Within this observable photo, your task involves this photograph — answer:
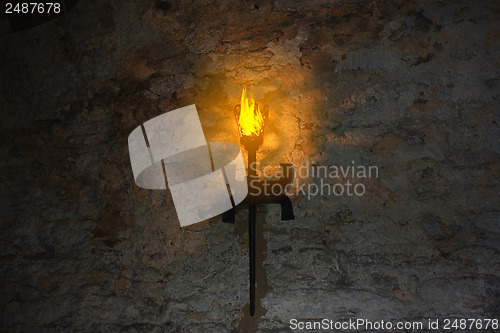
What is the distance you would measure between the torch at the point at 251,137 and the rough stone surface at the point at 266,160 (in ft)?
0.40

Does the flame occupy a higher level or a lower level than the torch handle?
higher

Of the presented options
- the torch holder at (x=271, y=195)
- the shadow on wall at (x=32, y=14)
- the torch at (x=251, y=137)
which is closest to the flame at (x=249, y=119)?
the torch at (x=251, y=137)

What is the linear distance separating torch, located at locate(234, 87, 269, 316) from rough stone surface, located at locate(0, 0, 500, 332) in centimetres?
12

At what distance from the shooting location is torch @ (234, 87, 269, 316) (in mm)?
1253

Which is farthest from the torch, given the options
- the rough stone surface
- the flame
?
the rough stone surface

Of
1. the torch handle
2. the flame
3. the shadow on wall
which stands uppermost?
the shadow on wall

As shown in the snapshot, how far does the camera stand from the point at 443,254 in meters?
1.31

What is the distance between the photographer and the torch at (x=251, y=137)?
1.25 m

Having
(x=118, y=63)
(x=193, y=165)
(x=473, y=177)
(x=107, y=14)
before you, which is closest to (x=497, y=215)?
(x=473, y=177)

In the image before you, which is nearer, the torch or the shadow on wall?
the torch

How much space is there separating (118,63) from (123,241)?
95 centimetres

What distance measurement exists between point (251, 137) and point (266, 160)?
0.23 meters

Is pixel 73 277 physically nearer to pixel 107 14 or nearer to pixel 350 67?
pixel 107 14

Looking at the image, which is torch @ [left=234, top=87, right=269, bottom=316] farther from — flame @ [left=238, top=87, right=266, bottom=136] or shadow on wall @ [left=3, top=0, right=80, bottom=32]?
shadow on wall @ [left=3, top=0, right=80, bottom=32]
